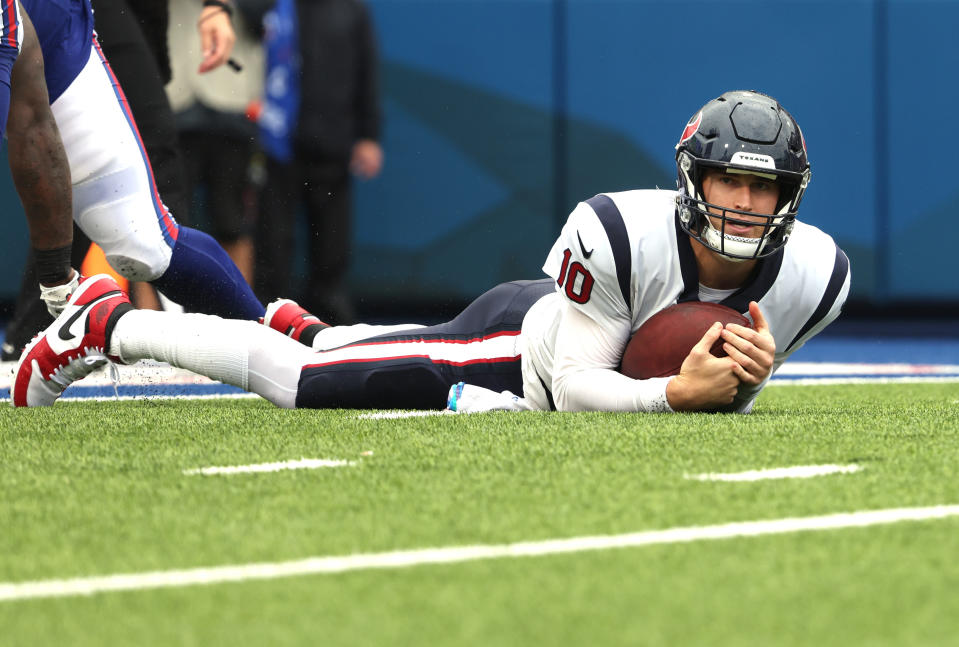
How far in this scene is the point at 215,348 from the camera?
322 cm

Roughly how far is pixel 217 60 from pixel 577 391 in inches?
112

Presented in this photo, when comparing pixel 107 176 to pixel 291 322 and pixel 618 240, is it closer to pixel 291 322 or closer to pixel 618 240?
pixel 291 322

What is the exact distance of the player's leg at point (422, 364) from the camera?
128 inches

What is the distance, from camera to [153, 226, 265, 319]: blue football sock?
11.7 feet

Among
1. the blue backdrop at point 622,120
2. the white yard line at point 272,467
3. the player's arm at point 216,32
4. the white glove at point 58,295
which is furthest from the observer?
the blue backdrop at point 622,120

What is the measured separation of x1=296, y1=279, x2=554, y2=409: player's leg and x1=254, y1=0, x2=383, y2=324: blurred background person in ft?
11.3

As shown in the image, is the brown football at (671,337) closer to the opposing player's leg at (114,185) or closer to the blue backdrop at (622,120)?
the opposing player's leg at (114,185)

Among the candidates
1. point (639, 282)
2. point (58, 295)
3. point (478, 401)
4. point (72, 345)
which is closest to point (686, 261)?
point (639, 282)

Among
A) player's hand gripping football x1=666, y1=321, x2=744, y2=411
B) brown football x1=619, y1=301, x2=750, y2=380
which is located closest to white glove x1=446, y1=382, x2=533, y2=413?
brown football x1=619, y1=301, x2=750, y2=380

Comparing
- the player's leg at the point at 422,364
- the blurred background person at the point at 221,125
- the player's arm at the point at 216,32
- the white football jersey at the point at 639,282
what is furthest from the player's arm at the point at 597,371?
the blurred background person at the point at 221,125

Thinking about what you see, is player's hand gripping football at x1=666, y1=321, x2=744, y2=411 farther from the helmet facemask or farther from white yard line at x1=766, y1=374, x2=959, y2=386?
white yard line at x1=766, y1=374, x2=959, y2=386

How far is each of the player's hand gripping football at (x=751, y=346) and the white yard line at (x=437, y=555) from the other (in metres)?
0.84

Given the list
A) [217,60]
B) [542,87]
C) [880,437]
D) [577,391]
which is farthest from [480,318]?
[542,87]

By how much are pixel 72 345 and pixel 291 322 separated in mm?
719
